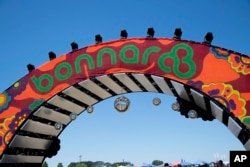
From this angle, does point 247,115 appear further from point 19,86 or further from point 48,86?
point 19,86

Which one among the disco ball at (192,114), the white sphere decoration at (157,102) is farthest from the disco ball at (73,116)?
the disco ball at (192,114)

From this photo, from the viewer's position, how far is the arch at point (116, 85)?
32.1 ft

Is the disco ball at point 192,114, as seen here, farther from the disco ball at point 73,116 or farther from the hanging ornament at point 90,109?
the disco ball at point 73,116

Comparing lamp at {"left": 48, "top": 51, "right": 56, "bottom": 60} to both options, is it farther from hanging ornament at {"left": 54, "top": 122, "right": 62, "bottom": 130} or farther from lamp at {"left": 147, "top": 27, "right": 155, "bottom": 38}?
lamp at {"left": 147, "top": 27, "right": 155, "bottom": 38}

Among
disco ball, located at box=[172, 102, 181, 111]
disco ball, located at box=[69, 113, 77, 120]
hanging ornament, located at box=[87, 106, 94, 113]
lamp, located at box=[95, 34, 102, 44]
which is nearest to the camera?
disco ball, located at box=[172, 102, 181, 111]

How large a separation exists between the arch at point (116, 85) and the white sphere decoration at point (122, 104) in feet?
2.59

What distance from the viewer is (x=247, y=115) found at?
9.30 m

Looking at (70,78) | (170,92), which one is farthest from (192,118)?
(70,78)

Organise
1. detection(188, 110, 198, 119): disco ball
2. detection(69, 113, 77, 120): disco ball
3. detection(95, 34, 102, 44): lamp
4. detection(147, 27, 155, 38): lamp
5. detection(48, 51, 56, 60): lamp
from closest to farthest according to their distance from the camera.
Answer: detection(147, 27, 155, 38): lamp → detection(188, 110, 198, 119): disco ball → detection(95, 34, 102, 44): lamp → detection(48, 51, 56, 60): lamp → detection(69, 113, 77, 120): disco ball

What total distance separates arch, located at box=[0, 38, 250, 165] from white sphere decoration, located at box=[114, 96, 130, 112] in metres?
0.79

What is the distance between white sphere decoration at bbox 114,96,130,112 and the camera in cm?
1191

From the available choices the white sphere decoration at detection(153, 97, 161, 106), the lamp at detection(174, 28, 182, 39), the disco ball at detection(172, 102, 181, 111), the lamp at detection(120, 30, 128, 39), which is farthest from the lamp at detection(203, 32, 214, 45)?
the lamp at detection(120, 30, 128, 39)

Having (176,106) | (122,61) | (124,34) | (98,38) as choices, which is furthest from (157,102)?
(98,38)

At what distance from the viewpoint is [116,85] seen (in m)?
12.7
